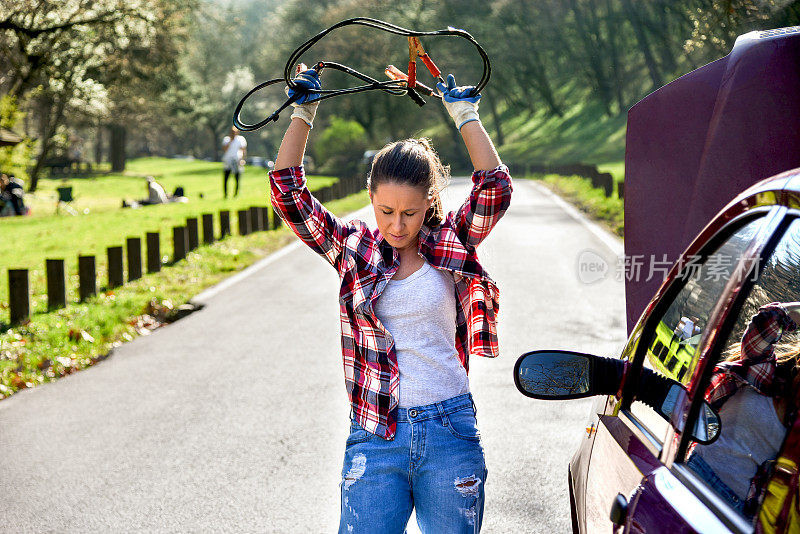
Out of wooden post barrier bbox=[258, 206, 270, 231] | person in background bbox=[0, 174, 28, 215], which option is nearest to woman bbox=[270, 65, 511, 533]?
wooden post barrier bbox=[258, 206, 270, 231]

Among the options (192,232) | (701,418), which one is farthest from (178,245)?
(701,418)

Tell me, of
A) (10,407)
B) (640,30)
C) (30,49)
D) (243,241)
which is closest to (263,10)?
(640,30)

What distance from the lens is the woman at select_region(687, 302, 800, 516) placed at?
6.16ft

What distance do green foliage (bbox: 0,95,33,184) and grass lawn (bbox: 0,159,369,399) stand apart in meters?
2.71

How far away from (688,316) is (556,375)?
40 centimetres

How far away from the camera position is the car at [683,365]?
1994 mm

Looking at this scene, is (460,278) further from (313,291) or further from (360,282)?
(313,291)

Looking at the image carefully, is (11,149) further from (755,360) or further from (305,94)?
(755,360)

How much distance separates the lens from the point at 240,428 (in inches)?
251

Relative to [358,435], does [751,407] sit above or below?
above

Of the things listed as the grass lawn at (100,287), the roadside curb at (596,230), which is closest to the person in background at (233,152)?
the grass lawn at (100,287)

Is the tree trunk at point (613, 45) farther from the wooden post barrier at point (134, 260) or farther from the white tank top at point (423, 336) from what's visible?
the white tank top at point (423, 336)

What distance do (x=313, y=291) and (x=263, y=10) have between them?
398 ft

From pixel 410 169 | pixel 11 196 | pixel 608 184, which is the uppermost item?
pixel 410 169
